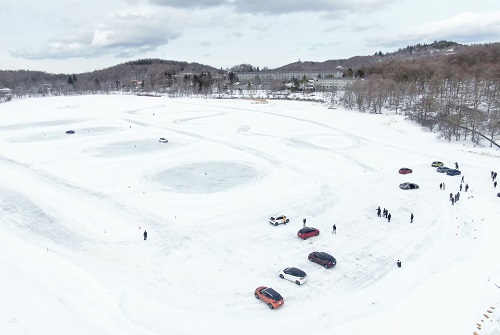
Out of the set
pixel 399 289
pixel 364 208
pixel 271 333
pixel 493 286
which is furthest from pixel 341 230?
pixel 271 333

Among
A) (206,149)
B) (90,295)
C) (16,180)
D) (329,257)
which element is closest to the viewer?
(90,295)

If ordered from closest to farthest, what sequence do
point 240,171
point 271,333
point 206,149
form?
point 271,333, point 240,171, point 206,149

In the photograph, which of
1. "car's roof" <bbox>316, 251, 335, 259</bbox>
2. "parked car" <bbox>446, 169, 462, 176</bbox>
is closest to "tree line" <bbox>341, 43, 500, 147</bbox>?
"parked car" <bbox>446, 169, 462, 176</bbox>

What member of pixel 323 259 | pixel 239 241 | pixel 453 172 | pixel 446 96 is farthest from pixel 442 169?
pixel 446 96

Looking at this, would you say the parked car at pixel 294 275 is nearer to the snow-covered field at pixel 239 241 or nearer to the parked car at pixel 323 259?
the snow-covered field at pixel 239 241

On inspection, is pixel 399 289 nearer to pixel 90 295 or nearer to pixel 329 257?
pixel 329 257
